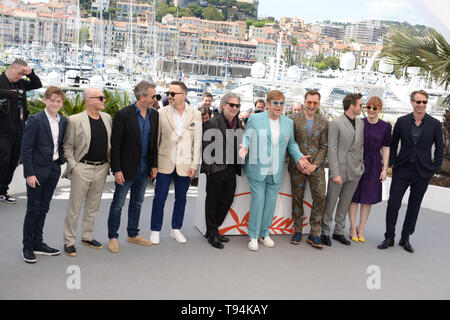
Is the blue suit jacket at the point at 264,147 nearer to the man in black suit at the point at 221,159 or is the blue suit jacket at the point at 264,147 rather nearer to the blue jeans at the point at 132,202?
the man in black suit at the point at 221,159

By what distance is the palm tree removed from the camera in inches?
326

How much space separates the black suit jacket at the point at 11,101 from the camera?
217 inches

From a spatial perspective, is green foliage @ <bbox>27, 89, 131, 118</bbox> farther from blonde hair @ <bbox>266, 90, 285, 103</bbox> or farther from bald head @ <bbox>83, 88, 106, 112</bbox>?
blonde hair @ <bbox>266, 90, 285, 103</bbox>

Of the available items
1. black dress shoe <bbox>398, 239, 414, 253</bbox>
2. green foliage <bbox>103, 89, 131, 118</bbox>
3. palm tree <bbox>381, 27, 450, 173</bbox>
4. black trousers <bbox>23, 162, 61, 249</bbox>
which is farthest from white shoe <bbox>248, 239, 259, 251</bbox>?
palm tree <bbox>381, 27, 450, 173</bbox>

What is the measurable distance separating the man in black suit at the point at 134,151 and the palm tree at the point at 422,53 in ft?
18.1

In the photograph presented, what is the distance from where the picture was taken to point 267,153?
502 cm

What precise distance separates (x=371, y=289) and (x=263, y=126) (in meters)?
1.86

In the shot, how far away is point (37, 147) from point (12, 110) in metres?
1.83

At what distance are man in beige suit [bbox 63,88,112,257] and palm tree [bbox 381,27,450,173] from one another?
19.6 feet

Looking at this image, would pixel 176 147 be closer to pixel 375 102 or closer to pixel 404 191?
pixel 375 102

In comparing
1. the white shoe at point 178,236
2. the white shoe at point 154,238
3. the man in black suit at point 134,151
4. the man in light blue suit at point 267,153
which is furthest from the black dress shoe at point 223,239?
the man in black suit at point 134,151
